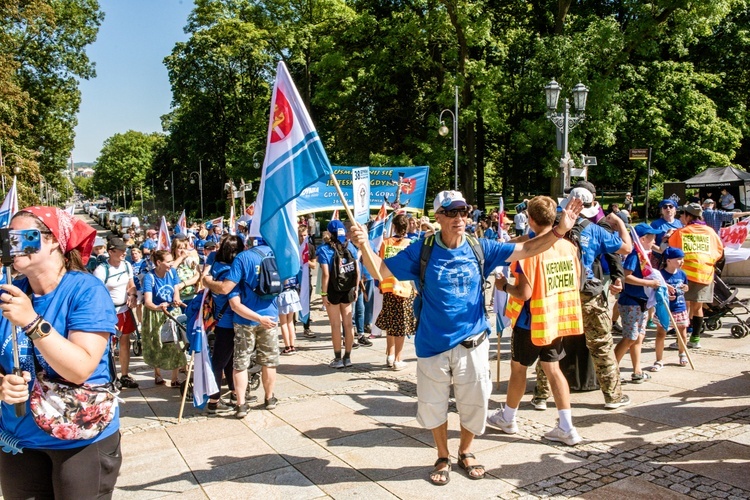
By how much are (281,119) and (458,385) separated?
7.83 feet

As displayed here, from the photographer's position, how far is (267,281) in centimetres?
584

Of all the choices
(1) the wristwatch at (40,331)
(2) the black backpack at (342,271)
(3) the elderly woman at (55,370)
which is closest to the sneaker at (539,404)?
(2) the black backpack at (342,271)

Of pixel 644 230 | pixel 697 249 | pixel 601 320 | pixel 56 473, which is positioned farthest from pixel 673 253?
pixel 56 473

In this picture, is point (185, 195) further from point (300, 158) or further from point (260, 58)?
point (300, 158)

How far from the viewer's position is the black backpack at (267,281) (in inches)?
229

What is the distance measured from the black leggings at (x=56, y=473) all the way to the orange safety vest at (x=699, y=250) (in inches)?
272

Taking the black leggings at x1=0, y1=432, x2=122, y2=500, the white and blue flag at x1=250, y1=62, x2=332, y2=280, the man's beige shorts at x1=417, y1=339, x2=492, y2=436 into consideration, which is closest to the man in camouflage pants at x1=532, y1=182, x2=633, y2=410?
the man's beige shorts at x1=417, y1=339, x2=492, y2=436

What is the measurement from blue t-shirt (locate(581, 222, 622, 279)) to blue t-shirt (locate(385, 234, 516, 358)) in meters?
1.41

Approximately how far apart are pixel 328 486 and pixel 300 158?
237cm

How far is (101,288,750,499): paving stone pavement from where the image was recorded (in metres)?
4.29

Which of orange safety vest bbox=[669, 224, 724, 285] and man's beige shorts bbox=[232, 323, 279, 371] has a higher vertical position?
orange safety vest bbox=[669, 224, 724, 285]

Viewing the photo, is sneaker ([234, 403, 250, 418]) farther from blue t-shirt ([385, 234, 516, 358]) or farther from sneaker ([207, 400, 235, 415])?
blue t-shirt ([385, 234, 516, 358])

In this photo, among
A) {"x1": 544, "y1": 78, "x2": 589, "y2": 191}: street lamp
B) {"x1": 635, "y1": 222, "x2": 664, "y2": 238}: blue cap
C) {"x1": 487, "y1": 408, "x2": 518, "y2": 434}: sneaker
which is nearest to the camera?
{"x1": 487, "y1": 408, "x2": 518, "y2": 434}: sneaker

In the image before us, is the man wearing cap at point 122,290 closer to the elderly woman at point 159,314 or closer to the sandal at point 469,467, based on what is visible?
the elderly woman at point 159,314
